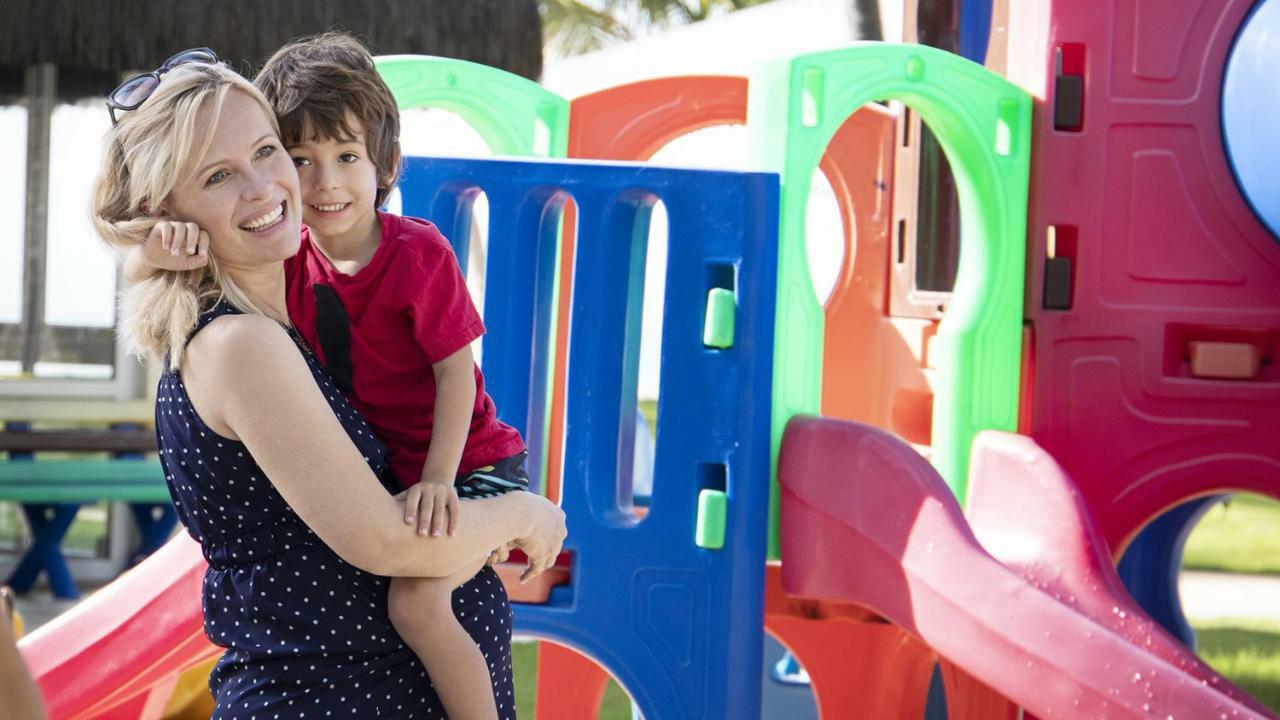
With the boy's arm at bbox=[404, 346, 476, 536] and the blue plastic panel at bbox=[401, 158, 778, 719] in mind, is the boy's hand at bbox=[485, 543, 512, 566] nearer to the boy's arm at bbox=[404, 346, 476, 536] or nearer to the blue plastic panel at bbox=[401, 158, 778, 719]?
the boy's arm at bbox=[404, 346, 476, 536]

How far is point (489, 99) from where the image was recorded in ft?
11.7

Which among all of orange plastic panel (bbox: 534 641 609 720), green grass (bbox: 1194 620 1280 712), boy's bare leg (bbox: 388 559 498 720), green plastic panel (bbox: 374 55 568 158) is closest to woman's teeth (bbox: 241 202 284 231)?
boy's bare leg (bbox: 388 559 498 720)

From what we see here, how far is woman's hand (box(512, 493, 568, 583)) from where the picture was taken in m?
1.80

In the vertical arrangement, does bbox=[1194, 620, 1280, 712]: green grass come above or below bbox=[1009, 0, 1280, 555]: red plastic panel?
below

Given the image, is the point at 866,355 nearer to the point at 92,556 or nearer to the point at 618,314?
the point at 618,314

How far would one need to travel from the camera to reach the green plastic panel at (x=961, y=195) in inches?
120

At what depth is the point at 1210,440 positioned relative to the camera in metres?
3.21

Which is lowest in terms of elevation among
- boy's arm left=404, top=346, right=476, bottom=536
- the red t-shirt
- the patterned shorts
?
the patterned shorts

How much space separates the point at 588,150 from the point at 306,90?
2.04m

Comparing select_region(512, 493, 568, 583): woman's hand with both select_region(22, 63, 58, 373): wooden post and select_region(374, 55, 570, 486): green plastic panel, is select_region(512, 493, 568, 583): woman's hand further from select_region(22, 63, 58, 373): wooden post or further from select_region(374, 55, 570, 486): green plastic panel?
select_region(22, 63, 58, 373): wooden post

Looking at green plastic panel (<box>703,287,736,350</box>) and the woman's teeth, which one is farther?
green plastic panel (<box>703,287,736,350</box>)

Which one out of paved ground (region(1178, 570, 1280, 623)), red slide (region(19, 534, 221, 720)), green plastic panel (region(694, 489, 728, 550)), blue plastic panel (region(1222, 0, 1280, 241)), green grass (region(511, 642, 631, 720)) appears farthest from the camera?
paved ground (region(1178, 570, 1280, 623))

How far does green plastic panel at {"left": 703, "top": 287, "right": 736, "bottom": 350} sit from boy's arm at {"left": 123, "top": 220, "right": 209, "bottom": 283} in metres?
1.41

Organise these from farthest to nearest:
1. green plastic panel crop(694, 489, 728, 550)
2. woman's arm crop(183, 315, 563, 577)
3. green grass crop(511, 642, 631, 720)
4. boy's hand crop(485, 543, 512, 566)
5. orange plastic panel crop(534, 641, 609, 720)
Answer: green grass crop(511, 642, 631, 720)
orange plastic panel crop(534, 641, 609, 720)
green plastic panel crop(694, 489, 728, 550)
boy's hand crop(485, 543, 512, 566)
woman's arm crop(183, 315, 563, 577)
